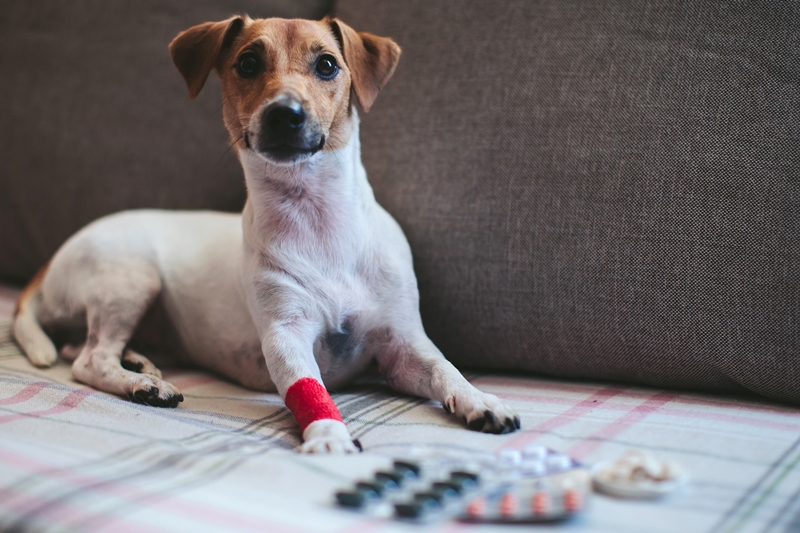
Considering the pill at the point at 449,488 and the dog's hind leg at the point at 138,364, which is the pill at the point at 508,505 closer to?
the pill at the point at 449,488

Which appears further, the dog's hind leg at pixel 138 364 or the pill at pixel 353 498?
the dog's hind leg at pixel 138 364

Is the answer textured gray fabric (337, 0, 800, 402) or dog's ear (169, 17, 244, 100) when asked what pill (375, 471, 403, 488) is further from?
dog's ear (169, 17, 244, 100)

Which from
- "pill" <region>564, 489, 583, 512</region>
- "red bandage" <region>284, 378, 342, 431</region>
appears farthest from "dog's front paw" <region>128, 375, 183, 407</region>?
"pill" <region>564, 489, 583, 512</region>

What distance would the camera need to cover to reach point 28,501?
1.05 meters

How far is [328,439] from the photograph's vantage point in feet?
4.57

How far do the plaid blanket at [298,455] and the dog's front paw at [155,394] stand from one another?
3cm

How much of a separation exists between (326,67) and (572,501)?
4.15ft

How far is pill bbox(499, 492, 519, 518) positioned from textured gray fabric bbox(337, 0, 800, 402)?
2.66ft

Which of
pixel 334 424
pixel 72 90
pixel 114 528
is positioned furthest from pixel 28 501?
pixel 72 90

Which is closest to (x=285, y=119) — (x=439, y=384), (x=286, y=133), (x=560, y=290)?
(x=286, y=133)

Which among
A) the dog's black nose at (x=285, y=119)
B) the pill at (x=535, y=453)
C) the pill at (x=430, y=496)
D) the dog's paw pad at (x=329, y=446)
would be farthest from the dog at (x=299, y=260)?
the pill at (x=430, y=496)

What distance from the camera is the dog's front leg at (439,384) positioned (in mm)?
1479

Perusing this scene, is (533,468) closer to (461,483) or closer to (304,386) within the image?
(461,483)

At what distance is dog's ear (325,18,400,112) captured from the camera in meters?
1.85
